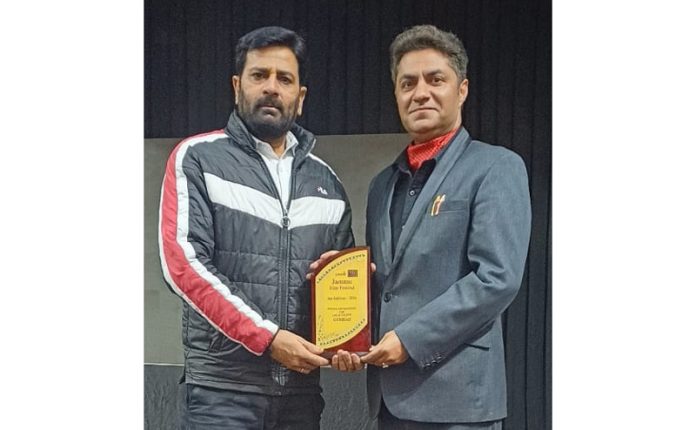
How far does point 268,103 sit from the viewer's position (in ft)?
10.9

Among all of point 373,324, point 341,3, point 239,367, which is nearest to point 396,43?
point 341,3

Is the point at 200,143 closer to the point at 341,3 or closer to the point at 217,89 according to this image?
the point at 217,89

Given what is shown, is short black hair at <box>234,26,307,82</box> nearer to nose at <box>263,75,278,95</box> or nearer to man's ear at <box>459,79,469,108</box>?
nose at <box>263,75,278,95</box>

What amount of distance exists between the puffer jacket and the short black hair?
0.20 meters

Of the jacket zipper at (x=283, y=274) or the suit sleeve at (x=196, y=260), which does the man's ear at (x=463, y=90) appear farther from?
the suit sleeve at (x=196, y=260)

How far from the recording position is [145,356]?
345 centimetres

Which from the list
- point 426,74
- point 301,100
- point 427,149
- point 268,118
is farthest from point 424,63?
point 268,118

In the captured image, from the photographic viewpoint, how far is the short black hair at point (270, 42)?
132 inches

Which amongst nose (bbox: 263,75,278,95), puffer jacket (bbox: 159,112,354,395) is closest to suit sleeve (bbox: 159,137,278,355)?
puffer jacket (bbox: 159,112,354,395)

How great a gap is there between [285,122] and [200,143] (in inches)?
10.1

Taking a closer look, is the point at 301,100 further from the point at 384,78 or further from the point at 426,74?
the point at 426,74

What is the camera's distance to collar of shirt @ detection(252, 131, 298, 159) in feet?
10.9

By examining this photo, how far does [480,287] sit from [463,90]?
1.80ft

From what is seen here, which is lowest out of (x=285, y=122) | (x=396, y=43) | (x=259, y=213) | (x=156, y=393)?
(x=156, y=393)
